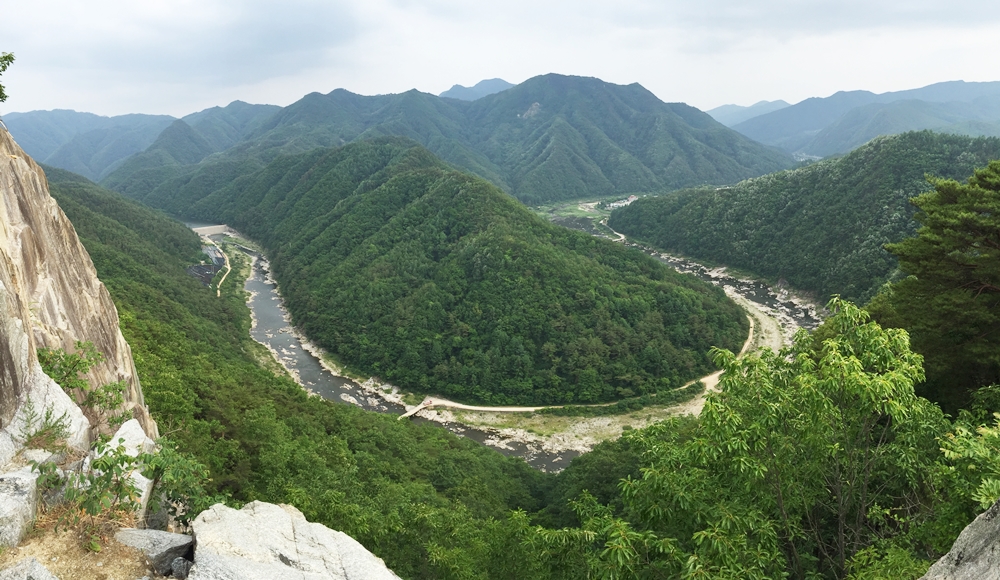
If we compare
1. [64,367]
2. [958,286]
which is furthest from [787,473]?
→ [64,367]

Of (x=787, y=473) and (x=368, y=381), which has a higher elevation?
(x=787, y=473)

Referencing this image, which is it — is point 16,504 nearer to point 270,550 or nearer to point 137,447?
point 137,447

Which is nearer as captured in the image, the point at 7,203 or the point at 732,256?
the point at 7,203

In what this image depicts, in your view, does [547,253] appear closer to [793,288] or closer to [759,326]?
[759,326]

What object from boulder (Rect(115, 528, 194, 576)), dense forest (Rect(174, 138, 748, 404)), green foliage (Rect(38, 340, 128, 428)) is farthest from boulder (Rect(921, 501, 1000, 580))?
dense forest (Rect(174, 138, 748, 404))

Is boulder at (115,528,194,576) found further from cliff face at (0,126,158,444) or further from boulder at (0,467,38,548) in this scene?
cliff face at (0,126,158,444)

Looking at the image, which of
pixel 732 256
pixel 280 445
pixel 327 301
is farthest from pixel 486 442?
pixel 732 256

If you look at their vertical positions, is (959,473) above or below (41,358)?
below
